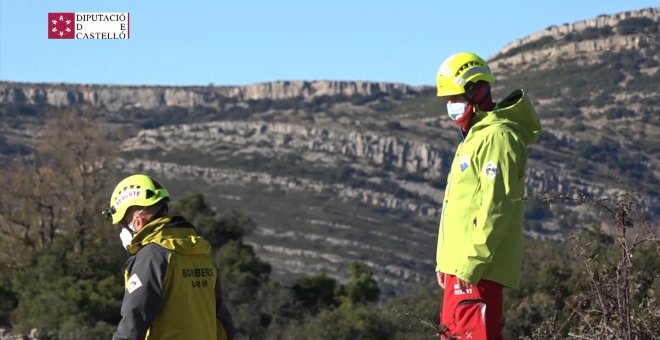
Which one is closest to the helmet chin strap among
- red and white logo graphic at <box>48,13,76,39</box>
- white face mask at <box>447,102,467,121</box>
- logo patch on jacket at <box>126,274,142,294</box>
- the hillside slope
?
white face mask at <box>447,102,467,121</box>

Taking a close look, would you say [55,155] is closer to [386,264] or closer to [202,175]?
[386,264]

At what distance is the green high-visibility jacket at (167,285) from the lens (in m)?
5.70

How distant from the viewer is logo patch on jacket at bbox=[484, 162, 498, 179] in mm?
5910

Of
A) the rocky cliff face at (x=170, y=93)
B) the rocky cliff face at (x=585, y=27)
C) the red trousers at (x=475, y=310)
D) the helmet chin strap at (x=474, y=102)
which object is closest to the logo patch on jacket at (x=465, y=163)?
the helmet chin strap at (x=474, y=102)

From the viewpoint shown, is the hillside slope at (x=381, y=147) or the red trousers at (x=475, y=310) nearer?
the red trousers at (x=475, y=310)

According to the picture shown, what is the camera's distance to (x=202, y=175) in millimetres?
80312

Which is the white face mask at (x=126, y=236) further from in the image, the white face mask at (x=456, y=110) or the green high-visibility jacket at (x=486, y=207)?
the white face mask at (x=456, y=110)

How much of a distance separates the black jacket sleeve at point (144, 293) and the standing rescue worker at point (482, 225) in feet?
4.03

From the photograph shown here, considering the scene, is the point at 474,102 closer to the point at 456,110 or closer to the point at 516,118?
the point at 456,110

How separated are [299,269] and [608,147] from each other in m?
18.8

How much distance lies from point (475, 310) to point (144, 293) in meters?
1.39

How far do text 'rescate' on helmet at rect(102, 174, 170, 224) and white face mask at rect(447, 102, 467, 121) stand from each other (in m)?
1.34

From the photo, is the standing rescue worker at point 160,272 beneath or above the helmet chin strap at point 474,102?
beneath

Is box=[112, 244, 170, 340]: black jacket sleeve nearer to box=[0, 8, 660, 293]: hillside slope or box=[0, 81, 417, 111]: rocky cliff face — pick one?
box=[0, 8, 660, 293]: hillside slope
